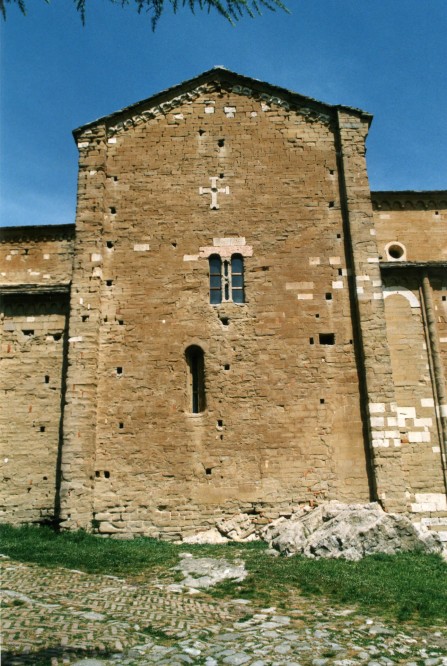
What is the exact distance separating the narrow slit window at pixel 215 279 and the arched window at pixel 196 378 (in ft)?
4.10

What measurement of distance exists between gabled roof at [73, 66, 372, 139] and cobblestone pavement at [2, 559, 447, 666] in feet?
37.5

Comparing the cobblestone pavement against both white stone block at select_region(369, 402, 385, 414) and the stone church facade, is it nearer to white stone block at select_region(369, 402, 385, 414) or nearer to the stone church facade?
the stone church facade

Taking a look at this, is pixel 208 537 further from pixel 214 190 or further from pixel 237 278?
pixel 214 190

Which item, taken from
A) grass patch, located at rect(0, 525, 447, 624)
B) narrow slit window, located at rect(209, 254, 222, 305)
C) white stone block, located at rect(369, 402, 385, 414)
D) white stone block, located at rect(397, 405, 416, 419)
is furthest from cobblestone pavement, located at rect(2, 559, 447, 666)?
narrow slit window, located at rect(209, 254, 222, 305)

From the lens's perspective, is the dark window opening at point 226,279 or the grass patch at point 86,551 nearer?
the grass patch at point 86,551

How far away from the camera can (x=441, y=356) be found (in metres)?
13.0

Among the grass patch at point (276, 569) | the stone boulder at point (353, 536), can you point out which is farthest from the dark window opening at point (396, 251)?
the grass patch at point (276, 569)

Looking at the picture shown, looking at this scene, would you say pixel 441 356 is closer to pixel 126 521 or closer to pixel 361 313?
pixel 361 313

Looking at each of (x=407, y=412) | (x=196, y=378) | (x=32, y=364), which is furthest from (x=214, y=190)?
(x=407, y=412)

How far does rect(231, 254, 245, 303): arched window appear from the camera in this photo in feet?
44.2

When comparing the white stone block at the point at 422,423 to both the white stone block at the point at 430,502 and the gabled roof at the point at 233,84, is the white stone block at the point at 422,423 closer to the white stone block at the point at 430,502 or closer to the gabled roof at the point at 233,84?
the white stone block at the point at 430,502

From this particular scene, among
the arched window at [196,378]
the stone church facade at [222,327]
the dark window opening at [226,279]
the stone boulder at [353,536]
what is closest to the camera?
the stone boulder at [353,536]

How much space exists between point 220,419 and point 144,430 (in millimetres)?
1631

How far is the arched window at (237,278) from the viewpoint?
44.2ft
